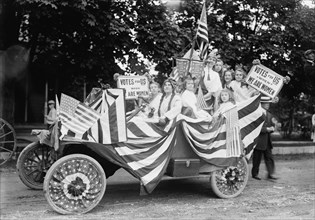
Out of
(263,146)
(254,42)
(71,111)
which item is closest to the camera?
(71,111)

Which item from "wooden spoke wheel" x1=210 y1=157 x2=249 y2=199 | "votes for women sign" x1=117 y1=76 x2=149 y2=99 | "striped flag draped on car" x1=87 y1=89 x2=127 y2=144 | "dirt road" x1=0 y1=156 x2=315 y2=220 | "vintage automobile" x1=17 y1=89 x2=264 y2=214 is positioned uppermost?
"votes for women sign" x1=117 y1=76 x2=149 y2=99

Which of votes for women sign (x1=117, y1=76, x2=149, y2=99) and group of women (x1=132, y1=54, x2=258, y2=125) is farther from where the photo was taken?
votes for women sign (x1=117, y1=76, x2=149, y2=99)

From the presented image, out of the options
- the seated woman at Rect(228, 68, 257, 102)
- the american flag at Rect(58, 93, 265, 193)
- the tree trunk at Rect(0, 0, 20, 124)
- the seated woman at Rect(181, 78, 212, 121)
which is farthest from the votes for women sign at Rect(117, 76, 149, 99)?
the tree trunk at Rect(0, 0, 20, 124)

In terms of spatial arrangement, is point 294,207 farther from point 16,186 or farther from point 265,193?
point 16,186

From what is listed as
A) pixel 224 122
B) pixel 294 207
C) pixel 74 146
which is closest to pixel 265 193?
pixel 294 207

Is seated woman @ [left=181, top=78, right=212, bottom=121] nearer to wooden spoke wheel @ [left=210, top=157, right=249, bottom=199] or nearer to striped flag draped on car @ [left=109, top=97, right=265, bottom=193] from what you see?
striped flag draped on car @ [left=109, top=97, right=265, bottom=193]

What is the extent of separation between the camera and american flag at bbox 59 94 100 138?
18.5 ft

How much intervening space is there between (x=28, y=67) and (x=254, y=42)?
7.40 m

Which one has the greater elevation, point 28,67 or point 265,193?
point 28,67

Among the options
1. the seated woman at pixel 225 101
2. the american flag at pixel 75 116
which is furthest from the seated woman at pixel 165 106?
the american flag at pixel 75 116

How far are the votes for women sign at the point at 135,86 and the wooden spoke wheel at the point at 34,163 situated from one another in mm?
1771

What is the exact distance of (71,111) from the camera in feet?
18.6

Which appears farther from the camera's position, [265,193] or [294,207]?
[265,193]

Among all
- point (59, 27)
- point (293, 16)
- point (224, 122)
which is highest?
point (293, 16)
